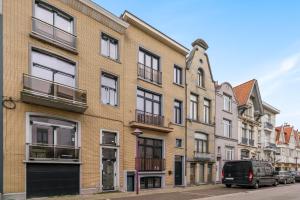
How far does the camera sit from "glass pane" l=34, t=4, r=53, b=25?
18.5 meters

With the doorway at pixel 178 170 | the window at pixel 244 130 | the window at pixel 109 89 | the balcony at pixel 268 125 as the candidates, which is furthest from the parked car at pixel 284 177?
the window at pixel 109 89

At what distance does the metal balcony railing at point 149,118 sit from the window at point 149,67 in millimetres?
2412

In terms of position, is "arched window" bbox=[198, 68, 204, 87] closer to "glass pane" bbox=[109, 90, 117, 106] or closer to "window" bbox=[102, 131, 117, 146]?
"glass pane" bbox=[109, 90, 117, 106]

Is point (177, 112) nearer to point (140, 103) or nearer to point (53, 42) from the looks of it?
point (140, 103)

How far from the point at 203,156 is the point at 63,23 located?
17.4 meters

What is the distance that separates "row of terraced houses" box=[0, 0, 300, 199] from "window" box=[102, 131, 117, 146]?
0.06 m

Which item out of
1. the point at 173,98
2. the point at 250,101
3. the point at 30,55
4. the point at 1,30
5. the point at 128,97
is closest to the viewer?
the point at 1,30

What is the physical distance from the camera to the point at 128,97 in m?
23.9

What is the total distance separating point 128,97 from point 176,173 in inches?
317

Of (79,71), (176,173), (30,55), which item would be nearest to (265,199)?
(176,173)

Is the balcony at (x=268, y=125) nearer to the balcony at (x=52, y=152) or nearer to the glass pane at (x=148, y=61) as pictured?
the glass pane at (x=148, y=61)

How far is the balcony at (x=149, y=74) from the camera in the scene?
25456 millimetres

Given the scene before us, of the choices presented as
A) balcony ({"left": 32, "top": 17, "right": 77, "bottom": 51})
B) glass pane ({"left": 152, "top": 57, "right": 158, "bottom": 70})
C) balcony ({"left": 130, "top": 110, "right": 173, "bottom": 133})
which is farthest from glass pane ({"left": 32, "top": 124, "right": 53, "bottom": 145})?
glass pane ({"left": 152, "top": 57, "right": 158, "bottom": 70})

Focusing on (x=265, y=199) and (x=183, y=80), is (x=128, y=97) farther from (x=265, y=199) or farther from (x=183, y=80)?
(x=265, y=199)
